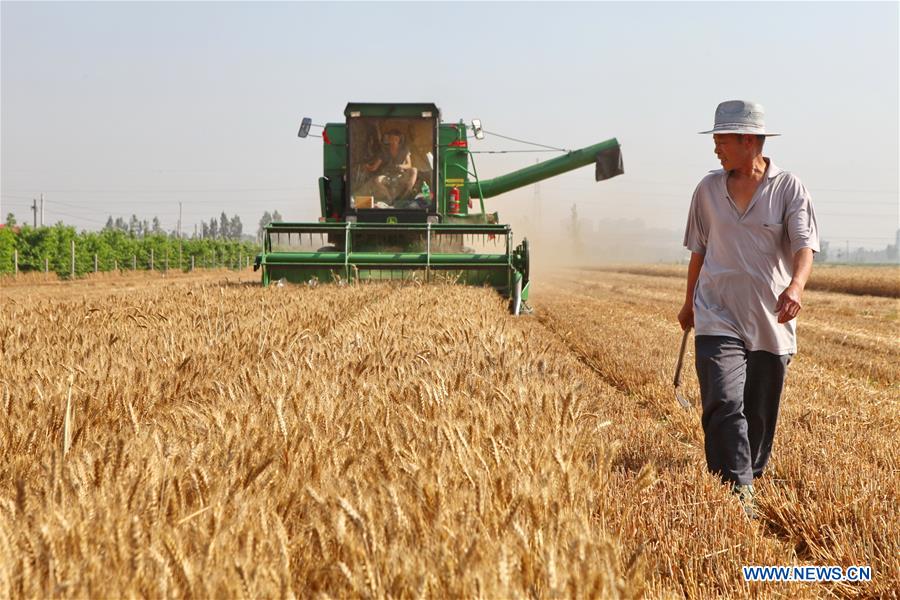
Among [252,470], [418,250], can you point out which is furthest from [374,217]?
[252,470]

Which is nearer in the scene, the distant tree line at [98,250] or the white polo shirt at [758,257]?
the white polo shirt at [758,257]

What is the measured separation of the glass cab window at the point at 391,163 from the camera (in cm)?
1361

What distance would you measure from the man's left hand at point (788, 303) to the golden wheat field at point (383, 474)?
76 centimetres

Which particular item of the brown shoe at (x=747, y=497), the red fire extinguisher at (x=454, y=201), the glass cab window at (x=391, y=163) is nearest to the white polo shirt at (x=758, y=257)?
the brown shoe at (x=747, y=497)

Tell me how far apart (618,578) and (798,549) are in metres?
2.08

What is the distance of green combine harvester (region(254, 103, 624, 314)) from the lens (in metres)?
12.3

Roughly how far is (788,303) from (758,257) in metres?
0.36

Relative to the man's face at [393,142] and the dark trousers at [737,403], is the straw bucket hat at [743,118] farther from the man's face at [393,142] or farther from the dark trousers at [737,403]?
the man's face at [393,142]

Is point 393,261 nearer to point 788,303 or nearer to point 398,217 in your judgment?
point 398,217

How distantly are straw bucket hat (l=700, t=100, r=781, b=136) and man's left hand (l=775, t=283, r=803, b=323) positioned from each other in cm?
73

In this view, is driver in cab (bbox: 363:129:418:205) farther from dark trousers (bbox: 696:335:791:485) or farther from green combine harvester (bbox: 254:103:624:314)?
dark trousers (bbox: 696:335:791:485)

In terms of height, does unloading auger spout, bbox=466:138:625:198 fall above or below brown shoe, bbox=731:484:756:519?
above

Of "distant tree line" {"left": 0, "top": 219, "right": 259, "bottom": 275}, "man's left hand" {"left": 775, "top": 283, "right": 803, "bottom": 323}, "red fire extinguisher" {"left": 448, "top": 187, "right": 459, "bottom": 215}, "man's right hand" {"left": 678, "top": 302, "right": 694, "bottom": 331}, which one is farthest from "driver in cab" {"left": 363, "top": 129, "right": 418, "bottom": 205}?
"distant tree line" {"left": 0, "top": 219, "right": 259, "bottom": 275}

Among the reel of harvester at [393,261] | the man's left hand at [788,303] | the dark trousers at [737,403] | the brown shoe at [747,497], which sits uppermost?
the reel of harvester at [393,261]
